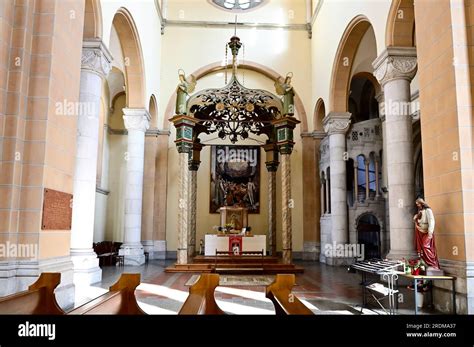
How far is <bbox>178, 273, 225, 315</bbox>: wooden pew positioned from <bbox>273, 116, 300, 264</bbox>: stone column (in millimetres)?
8576

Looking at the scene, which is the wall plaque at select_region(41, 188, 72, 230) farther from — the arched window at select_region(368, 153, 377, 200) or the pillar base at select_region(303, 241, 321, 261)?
the pillar base at select_region(303, 241, 321, 261)

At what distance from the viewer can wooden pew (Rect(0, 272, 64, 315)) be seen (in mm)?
2457

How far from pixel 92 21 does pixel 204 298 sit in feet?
24.2

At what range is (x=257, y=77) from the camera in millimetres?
17500

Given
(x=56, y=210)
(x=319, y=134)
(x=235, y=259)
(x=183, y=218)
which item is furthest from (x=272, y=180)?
(x=56, y=210)

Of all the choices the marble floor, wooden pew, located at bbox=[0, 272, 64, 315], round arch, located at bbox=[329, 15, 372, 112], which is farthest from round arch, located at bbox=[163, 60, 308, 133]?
wooden pew, located at bbox=[0, 272, 64, 315]

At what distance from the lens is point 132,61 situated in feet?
41.4

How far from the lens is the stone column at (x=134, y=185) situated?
12625 millimetres

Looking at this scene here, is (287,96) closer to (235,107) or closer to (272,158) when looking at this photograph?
(235,107)

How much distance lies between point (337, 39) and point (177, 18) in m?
7.61
